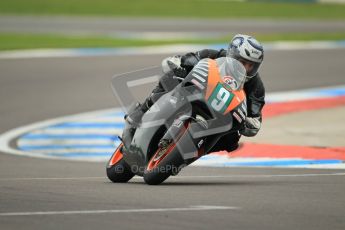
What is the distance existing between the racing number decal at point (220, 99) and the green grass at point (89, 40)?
1684 centimetres

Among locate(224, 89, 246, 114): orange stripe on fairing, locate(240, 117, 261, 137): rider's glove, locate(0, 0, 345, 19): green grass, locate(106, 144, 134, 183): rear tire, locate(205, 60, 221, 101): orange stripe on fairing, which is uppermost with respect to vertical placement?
locate(205, 60, 221, 101): orange stripe on fairing

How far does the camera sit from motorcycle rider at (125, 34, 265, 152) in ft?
29.9

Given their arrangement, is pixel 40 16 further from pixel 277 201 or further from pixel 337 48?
pixel 277 201

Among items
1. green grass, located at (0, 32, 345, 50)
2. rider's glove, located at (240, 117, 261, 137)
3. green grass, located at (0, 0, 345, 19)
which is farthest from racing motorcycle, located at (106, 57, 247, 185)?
green grass, located at (0, 0, 345, 19)

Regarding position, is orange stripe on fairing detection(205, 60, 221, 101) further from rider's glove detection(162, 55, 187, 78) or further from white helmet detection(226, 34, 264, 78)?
rider's glove detection(162, 55, 187, 78)

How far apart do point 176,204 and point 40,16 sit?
28310 millimetres

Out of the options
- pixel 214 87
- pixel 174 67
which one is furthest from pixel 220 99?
pixel 174 67

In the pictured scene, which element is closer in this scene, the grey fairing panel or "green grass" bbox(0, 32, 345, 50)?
the grey fairing panel

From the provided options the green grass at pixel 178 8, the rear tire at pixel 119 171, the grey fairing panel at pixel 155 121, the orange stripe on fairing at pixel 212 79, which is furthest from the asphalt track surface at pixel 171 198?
the green grass at pixel 178 8

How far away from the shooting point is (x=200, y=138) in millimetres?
8781

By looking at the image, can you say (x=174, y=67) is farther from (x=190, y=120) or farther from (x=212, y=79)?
(x=190, y=120)

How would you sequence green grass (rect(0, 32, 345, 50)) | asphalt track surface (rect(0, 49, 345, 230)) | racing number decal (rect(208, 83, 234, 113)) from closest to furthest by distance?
1. asphalt track surface (rect(0, 49, 345, 230))
2. racing number decal (rect(208, 83, 234, 113))
3. green grass (rect(0, 32, 345, 50))

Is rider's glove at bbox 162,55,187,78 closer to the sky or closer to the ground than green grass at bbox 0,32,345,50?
closer to the sky

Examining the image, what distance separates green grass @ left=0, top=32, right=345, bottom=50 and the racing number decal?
16837 mm
